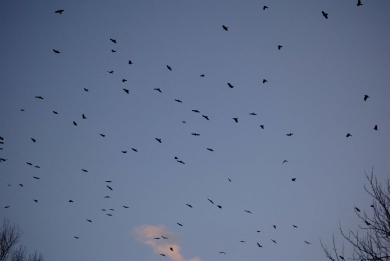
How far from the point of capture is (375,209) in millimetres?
7387

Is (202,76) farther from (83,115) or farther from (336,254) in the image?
(336,254)

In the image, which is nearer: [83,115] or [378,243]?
[378,243]

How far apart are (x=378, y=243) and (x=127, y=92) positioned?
13521mm

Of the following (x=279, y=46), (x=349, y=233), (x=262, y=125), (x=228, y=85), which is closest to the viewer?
(x=349, y=233)

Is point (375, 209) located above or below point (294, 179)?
below

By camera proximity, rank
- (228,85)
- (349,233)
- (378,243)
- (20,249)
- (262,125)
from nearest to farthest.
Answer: (378,243) < (349,233) < (228,85) < (262,125) < (20,249)

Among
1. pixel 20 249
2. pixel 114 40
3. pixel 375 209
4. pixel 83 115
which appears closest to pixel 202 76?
pixel 114 40

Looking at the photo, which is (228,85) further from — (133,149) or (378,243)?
(378,243)

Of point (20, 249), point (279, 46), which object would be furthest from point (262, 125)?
point (20, 249)

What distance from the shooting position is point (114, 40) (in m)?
12.8

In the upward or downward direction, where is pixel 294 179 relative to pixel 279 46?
downward

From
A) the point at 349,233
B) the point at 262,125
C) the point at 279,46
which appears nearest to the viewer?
the point at 349,233

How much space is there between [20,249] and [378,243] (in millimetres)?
27620

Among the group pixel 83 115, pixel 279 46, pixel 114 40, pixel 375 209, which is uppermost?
pixel 279 46
